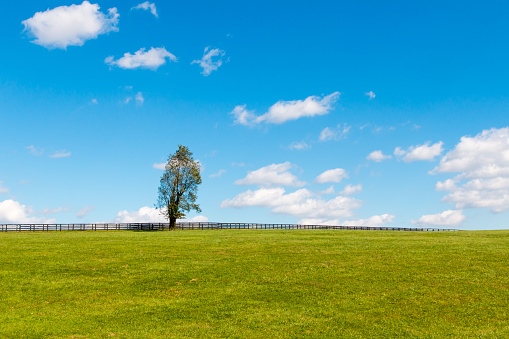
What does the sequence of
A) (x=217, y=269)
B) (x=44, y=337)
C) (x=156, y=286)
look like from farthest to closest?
(x=217, y=269) → (x=156, y=286) → (x=44, y=337)

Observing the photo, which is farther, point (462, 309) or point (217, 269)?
point (217, 269)

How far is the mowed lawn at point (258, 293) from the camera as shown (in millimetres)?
15586

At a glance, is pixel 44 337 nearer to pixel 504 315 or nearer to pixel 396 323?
pixel 396 323

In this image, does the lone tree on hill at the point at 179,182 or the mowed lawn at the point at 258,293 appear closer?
the mowed lawn at the point at 258,293

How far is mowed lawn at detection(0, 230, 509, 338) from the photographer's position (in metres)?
15.6

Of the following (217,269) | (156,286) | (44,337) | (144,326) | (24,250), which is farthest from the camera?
(24,250)

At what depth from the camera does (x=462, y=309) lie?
17.3 meters

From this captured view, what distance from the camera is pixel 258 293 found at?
19688 millimetres

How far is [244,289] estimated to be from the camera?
20.3m

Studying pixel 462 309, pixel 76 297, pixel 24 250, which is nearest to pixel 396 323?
pixel 462 309

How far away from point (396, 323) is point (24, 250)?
2885cm

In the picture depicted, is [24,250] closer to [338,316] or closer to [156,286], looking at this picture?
[156,286]

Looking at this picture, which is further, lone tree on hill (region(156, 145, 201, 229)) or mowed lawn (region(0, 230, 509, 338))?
lone tree on hill (region(156, 145, 201, 229))

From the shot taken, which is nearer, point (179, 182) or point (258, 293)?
point (258, 293)
